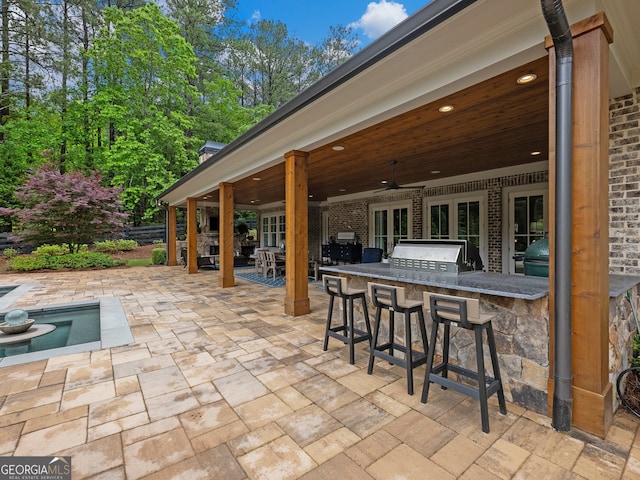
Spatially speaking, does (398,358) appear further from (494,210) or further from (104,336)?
(494,210)

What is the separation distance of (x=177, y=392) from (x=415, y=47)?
3308mm

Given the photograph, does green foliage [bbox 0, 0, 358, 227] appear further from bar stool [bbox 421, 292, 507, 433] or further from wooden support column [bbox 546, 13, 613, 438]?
wooden support column [bbox 546, 13, 613, 438]

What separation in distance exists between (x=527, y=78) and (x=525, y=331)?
2.07m

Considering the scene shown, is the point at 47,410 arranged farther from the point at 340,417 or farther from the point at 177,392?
the point at 340,417

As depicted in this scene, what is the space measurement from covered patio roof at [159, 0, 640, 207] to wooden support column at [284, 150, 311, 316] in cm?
33

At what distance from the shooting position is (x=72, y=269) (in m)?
10.5

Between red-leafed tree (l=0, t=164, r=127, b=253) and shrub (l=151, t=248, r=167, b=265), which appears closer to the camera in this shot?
red-leafed tree (l=0, t=164, r=127, b=253)

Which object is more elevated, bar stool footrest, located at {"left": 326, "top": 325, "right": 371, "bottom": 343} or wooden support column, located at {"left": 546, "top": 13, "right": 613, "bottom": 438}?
wooden support column, located at {"left": 546, "top": 13, "right": 613, "bottom": 438}

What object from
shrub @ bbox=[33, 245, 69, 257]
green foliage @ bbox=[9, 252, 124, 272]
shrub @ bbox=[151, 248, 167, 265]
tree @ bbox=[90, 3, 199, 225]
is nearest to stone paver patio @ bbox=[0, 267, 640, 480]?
green foliage @ bbox=[9, 252, 124, 272]

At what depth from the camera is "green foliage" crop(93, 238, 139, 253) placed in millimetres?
13188

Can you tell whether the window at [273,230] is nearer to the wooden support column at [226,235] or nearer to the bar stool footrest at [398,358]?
the wooden support column at [226,235]

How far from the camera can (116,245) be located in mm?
13609

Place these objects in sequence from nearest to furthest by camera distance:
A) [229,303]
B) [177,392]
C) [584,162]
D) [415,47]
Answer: [584,162] < [415,47] < [177,392] < [229,303]

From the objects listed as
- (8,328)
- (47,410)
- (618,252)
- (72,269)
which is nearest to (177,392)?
(47,410)
